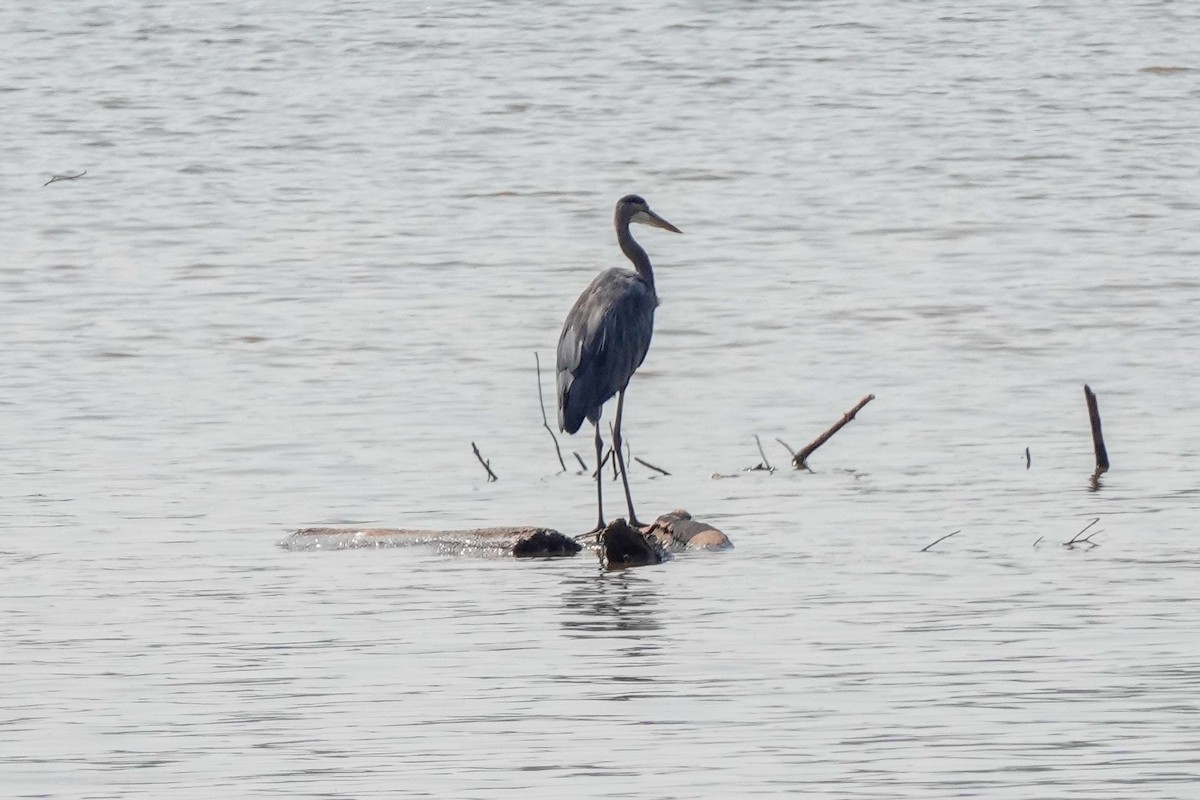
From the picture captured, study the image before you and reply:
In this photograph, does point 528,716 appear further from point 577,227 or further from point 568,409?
point 577,227

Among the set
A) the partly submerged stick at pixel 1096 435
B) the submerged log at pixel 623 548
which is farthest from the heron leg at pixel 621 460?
the partly submerged stick at pixel 1096 435

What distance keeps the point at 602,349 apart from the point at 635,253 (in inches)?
61.0

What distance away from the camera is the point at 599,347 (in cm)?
1138

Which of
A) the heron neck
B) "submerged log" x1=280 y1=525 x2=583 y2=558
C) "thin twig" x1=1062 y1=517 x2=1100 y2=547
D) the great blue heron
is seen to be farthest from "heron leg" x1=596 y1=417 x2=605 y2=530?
"thin twig" x1=1062 y1=517 x2=1100 y2=547

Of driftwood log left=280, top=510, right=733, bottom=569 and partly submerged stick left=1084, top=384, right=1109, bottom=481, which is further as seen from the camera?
partly submerged stick left=1084, top=384, right=1109, bottom=481

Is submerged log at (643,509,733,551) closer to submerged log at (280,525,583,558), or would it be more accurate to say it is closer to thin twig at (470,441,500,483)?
submerged log at (280,525,583,558)

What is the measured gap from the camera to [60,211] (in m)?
24.6

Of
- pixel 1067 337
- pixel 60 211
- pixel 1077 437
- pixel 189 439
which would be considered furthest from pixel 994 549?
pixel 60 211

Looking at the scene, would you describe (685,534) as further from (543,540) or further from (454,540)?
(454,540)

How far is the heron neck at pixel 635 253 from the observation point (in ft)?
41.7

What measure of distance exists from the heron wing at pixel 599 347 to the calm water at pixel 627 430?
0.54 m

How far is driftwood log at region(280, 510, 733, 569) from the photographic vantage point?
975 cm

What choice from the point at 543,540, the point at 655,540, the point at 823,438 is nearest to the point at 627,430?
the point at 823,438

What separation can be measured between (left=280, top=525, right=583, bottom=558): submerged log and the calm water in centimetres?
10
